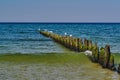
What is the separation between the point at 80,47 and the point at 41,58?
205 inches

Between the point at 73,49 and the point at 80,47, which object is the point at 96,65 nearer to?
the point at 80,47

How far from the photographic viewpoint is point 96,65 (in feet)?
82.5

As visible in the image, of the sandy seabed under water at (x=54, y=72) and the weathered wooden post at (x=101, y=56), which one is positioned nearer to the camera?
the sandy seabed under water at (x=54, y=72)

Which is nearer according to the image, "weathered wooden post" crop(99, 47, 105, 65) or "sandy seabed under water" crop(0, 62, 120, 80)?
"sandy seabed under water" crop(0, 62, 120, 80)

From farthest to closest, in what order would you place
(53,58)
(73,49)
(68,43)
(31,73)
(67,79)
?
(68,43)
(73,49)
(53,58)
(31,73)
(67,79)

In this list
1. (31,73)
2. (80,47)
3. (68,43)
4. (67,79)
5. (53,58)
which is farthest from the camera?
(68,43)

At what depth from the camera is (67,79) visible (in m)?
20.0

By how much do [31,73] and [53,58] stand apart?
8520mm

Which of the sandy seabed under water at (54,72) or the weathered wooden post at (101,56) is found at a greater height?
the weathered wooden post at (101,56)

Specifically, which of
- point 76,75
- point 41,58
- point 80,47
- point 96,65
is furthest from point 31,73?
point 80,47

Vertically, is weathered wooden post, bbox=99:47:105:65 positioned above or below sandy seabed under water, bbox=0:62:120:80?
above

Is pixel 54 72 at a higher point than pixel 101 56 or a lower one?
lower

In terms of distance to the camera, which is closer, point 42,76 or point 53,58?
point 42,76

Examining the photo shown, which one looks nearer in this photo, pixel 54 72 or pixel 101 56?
pixel 54 72
